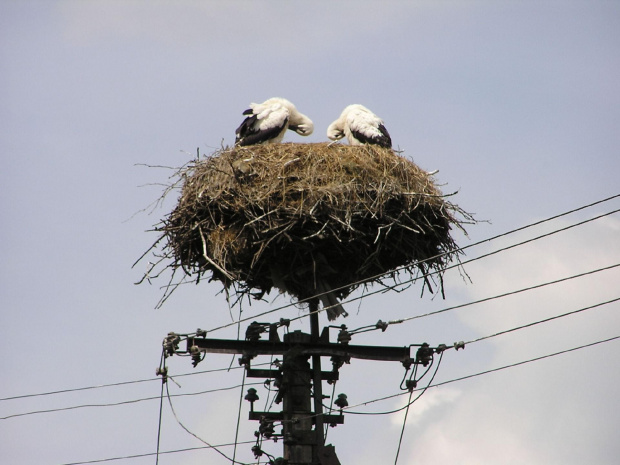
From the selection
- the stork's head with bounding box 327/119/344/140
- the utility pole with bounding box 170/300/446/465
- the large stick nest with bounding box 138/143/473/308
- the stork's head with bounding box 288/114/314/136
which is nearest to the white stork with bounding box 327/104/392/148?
the stork's head with bounding box 327/119/344/140

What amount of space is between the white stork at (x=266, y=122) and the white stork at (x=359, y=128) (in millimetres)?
561

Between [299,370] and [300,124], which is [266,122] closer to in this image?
[300,124]

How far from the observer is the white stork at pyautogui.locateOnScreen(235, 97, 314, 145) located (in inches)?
506

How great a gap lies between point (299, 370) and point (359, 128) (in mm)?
3730

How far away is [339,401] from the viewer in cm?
1021

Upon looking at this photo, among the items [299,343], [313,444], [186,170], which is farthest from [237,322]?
[186,170]

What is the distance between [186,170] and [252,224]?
1.37 meters

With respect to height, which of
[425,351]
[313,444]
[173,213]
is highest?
[173,213]

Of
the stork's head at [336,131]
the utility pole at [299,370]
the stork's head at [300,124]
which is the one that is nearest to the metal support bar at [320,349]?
the utility pole at [299,370]

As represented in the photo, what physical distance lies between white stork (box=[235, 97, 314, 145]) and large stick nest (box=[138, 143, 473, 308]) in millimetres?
1490

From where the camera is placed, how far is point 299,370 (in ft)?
33.7

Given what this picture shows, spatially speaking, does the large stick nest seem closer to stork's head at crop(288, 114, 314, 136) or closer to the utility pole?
the utility pole

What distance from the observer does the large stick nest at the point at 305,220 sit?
34.2 feet

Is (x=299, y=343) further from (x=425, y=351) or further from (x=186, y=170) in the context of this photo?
(x=186, y=170)
